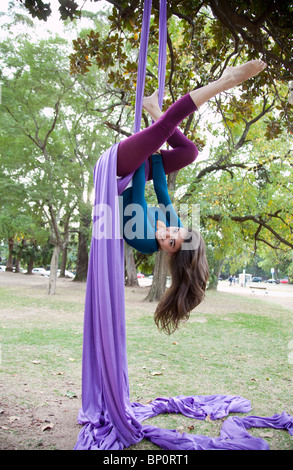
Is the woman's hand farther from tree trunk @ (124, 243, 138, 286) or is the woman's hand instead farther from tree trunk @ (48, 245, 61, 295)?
tree trunk @ (124, 243, 138, 286)

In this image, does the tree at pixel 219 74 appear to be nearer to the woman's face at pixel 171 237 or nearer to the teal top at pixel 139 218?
the teal top at pixel 139 218

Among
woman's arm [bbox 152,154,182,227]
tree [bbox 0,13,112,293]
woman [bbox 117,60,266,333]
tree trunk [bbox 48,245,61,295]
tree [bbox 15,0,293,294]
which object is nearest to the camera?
woman [bbox 117,60,266,333]

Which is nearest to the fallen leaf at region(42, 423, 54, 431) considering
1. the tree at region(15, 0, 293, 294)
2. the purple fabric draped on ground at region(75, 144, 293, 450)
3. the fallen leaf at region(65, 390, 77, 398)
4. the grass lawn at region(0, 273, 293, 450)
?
the grass lawn at region(0, 273, 293, 450)

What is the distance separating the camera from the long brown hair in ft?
7.75

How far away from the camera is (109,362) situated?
2150 millimetres

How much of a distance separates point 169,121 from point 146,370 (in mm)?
2946

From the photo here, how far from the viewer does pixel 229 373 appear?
4.00 meters

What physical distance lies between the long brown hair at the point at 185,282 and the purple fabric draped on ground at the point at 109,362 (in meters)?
0.36

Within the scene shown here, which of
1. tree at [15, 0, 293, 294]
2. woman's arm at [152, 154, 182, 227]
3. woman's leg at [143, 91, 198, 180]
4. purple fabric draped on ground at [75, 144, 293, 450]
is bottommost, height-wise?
purple fabric draped on ground at [75, 144, 293, 450]

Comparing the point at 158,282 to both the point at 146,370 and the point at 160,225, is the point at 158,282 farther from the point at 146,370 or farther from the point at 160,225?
the point at 160,225

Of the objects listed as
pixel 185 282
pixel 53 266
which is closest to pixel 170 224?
pixel 185 282

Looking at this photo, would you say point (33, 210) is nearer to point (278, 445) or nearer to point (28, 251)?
point (278, 445)

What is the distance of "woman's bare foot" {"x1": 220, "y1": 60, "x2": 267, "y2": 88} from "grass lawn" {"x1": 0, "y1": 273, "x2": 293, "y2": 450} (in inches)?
93.6
